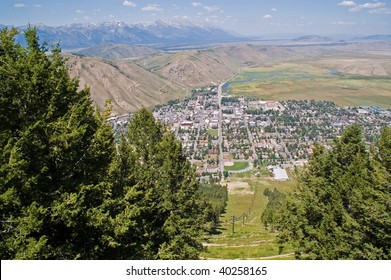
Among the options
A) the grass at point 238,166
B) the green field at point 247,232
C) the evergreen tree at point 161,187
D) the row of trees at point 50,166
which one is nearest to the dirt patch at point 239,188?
the green field at point 247,232

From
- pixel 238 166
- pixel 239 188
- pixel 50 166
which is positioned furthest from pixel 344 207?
pixel 238 166

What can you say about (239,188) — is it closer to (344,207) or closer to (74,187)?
(344,207)

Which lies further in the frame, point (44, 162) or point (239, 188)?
point (239, 188)
